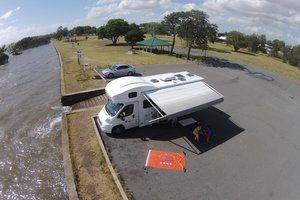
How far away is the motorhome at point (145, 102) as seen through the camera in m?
13.5

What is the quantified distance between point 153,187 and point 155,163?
1653 mm

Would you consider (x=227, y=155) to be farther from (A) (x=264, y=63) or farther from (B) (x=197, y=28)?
(A) (x=264, y=63)

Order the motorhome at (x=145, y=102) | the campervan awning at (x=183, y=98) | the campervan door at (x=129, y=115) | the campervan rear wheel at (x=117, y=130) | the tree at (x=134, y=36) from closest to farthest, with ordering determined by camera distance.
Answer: the campervan awning at (x=183, y=98) → the motorhome at (x=145, y=102) → the campervan door at (x=129, y=115) → the campervan rear wheel at (x=117, y=130) → the tree at (x=134, y=36)

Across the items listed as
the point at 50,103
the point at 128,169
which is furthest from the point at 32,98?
the point at 128,169

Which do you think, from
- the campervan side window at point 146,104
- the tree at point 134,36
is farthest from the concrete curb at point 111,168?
the tree at point 134,36

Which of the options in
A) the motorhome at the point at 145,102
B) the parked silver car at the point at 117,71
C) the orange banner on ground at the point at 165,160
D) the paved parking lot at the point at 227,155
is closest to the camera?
the paved parking lot at the point at 227,155

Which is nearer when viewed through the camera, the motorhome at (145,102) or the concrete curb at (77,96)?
the motorhome at (145,102)

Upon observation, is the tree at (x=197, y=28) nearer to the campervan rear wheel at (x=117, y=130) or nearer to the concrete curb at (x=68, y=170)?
the campervan rear wheel at (x=117, y=130)

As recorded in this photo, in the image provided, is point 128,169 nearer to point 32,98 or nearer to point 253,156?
point 253,156

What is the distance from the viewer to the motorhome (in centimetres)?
1351

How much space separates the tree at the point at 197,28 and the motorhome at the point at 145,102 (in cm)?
2374

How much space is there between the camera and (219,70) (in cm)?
3162

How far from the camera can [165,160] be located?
39.0 feet

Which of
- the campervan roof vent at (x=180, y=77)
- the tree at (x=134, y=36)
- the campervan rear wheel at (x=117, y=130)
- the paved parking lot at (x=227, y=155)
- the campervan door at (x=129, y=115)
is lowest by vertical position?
the paved parking lot at (x=227, y=155)
